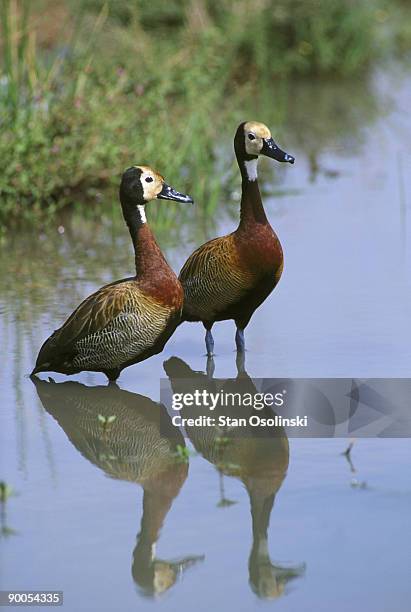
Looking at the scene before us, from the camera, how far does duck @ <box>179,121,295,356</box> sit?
6754 millimetres

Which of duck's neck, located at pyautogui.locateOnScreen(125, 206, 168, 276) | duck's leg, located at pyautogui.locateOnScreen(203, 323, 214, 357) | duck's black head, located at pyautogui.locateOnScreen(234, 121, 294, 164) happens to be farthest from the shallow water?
duck's black head, located at pyautogui.locateOnScreen(234, 121, 294, 164)

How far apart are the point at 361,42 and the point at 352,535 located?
14.0m

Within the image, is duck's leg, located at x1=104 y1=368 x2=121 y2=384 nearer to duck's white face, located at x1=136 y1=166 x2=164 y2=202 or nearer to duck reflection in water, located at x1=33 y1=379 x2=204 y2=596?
duck reflection in water, located at x1=33 y1=379 x2=204 y2=596

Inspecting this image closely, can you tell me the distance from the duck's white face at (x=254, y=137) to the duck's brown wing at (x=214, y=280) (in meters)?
0.47

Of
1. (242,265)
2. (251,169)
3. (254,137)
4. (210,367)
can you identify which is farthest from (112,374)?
(254,137)

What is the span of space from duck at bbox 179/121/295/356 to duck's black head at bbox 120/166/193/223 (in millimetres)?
412

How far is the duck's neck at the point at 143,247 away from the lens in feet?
20.9

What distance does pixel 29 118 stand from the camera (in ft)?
33.0

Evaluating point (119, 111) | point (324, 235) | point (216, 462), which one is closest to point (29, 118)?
point (119, 111)

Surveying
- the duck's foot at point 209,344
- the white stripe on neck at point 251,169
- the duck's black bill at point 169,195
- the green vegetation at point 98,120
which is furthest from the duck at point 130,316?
the green vegetation at point 98,120

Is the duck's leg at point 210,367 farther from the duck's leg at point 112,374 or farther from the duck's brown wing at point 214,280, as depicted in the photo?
the duck's leg at point 112,374

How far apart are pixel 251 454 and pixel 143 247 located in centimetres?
136

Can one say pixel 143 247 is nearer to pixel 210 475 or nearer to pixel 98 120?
pixel 210 475

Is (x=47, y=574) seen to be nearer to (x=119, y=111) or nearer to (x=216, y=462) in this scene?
(x=216, y=462)
